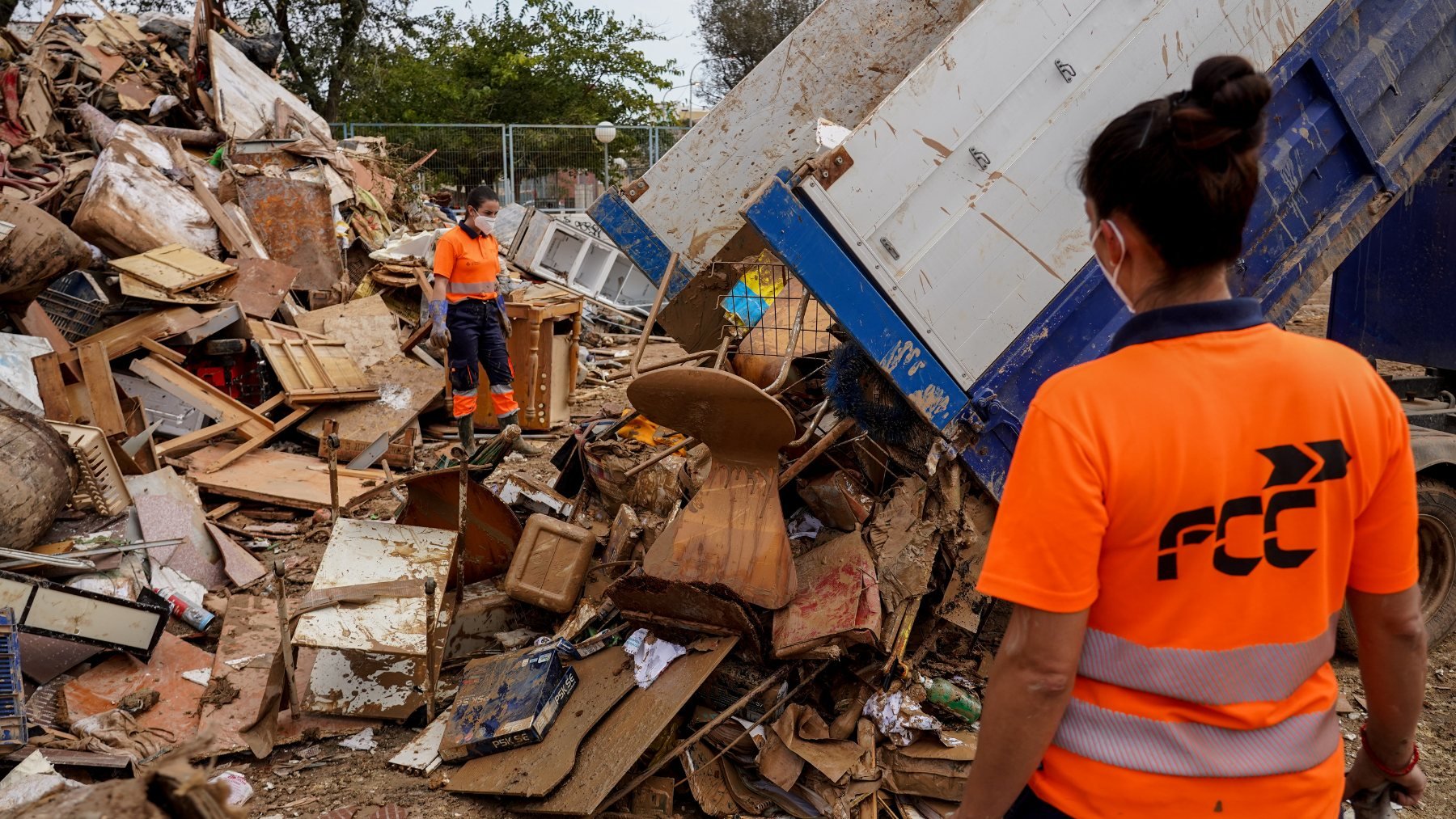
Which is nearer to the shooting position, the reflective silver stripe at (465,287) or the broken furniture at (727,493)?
the broken furniture at (727,493)

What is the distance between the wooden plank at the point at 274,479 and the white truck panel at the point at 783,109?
9.81ft

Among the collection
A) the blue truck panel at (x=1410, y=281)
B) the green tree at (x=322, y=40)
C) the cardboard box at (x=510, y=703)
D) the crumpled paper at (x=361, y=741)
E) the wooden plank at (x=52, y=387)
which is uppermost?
the green tree at (x=322, y=40)

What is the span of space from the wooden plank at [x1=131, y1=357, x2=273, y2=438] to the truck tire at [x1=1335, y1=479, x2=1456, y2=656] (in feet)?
22.1

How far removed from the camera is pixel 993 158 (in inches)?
130

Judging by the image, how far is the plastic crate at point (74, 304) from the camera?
7195mm

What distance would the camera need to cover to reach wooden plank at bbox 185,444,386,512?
21.0ft

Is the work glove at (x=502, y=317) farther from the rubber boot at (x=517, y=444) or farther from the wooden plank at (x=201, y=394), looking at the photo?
Answer: the wooden plank at (x=201, y=394)

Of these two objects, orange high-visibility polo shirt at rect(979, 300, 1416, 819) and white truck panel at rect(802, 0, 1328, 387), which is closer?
orange high-visibility polo shirt at rect(979, 300, 1416, 819)

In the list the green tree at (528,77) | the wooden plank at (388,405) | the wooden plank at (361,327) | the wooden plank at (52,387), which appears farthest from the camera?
the green tree at (528,77)

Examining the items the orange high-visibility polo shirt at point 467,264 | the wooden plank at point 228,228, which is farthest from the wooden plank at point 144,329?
the orange high-visibility polo shirt at point 467,264

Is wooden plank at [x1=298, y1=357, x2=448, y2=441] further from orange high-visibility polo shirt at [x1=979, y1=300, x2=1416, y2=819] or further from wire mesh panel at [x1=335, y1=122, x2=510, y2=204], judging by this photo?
wire mesh panel at [x1=335, y1=122, x2=510, y2=204]

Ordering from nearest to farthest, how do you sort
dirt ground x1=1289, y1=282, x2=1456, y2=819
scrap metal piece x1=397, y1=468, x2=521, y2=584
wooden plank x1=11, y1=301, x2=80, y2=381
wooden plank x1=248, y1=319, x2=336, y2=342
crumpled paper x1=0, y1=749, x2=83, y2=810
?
1. crumpled paper x1=0, y1=749, x2=83, y2=810
2. dirt ground x1=1289, y1=282, x2=1456, y2=819
3. scrap metal piece x1=397, y1=468, x2=521, y2=584
4. wooden plank x1=11, y1=301, x2=80, y2=381
5. wooden plank x1=248, y1=319, x2=336, y2=342

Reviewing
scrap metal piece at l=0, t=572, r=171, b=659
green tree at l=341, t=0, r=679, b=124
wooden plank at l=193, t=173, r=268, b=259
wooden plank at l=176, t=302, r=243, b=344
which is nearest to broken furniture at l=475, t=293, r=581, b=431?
wooden plank at l=176, t=302, r=243, b=344

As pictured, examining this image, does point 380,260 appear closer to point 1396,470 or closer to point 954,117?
point 954,117
